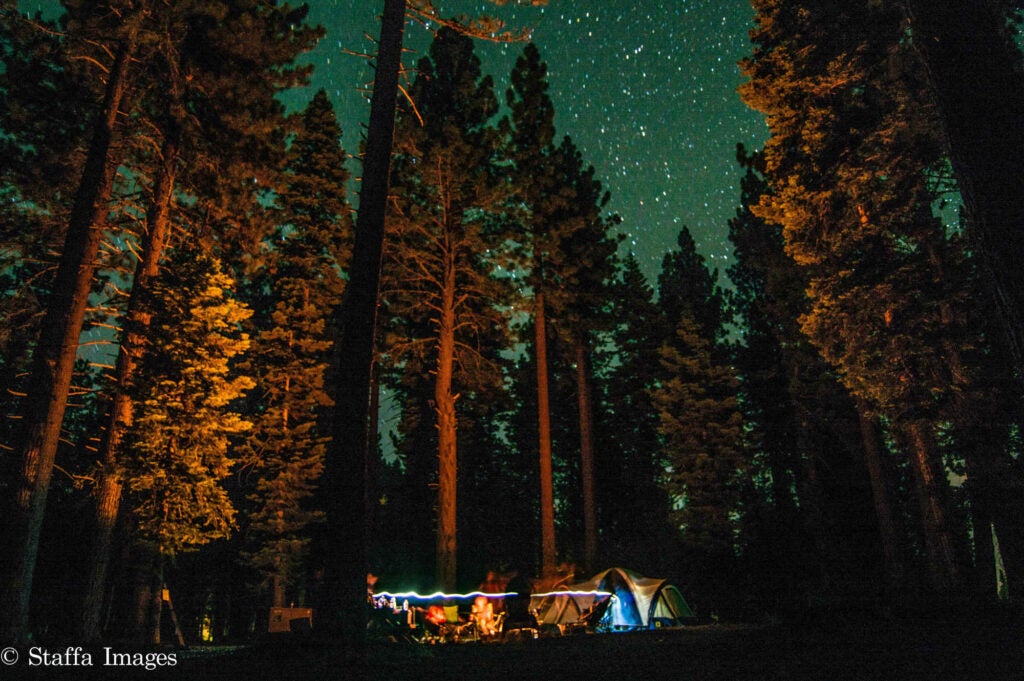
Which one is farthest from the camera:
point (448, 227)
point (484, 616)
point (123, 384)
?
point (448, 227)

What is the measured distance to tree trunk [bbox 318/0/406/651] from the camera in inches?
248

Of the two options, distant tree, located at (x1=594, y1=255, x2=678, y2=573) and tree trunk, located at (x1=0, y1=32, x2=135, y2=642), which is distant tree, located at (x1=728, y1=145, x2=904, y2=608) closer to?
distant tree, located at (x1=594, y1=255, x2=678, y2=573)

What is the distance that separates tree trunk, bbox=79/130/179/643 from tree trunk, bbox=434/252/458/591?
792cm

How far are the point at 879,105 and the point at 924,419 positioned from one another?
21.4 ft

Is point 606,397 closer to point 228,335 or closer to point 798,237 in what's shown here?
point 798,237

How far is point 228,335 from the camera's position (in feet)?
46.3

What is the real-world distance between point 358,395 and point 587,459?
1885 centimetres

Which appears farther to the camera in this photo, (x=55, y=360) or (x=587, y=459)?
(x=587, y=459)

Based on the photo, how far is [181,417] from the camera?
12211mm

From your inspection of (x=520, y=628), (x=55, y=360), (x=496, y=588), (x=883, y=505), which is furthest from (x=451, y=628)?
(x=883, y=505)

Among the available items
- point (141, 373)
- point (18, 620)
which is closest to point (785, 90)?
point (141, 373)

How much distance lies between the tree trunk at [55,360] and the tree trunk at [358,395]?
5.35 meters

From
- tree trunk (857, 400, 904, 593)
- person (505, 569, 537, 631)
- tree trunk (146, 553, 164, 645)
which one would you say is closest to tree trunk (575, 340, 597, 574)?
person (505, 569, 537, 631)

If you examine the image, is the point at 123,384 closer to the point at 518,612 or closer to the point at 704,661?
the point at 518,612
